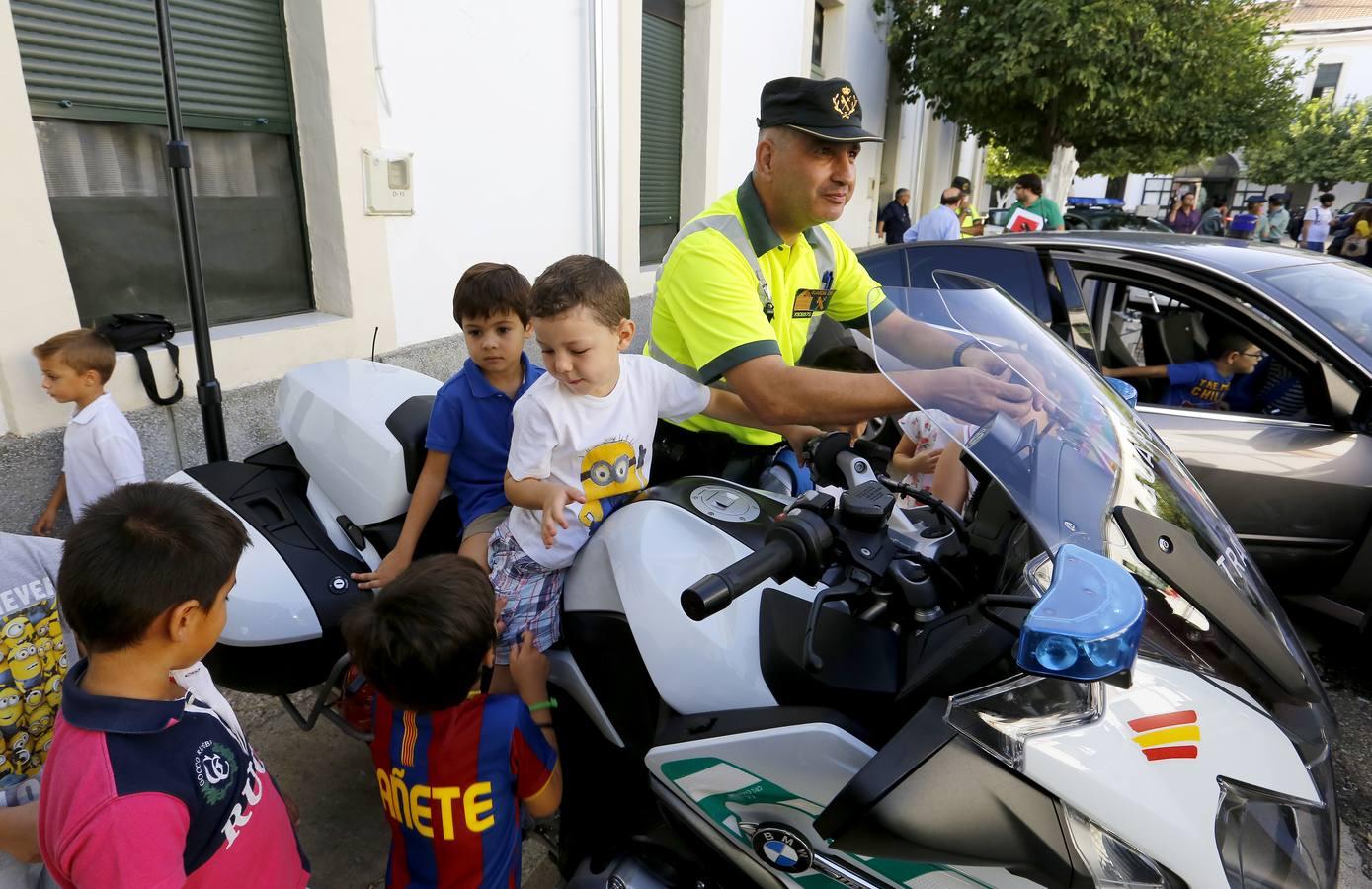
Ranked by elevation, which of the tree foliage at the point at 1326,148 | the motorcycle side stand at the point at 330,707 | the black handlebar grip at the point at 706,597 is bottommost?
the motorcycle side stand at the point at 330,707

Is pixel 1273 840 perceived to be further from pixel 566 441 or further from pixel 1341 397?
pixel 1341 397

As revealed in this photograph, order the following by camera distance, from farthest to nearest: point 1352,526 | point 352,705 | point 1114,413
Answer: point 1352,526 → point 352,705 → point 1114,413

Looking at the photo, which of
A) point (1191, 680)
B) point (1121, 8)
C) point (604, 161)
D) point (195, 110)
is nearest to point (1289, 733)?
point (1191, 680)

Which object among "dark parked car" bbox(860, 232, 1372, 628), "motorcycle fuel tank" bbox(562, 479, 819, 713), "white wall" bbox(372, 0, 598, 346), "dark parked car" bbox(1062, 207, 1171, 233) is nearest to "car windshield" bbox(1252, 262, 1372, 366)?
"dark parked car" bbox(860, 232, 1372, 628)

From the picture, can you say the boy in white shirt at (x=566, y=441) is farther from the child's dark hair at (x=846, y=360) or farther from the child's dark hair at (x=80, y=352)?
the child's dark hair at (x=80, y=352)

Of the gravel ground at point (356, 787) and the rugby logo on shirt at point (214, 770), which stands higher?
the rugby logo on shirt at point (214, 770)

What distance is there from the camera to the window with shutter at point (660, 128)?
7.41m

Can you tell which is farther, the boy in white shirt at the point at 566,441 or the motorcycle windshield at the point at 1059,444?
the boy in white shirt at the point at 566,441

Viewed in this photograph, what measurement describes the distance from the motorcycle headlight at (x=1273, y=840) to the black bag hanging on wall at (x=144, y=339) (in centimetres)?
Answer: 382

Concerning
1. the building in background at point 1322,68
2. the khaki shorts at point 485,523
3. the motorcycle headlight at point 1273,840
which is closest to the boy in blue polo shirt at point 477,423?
the khaki shorts at point 485,523

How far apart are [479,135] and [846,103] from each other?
12.8ft

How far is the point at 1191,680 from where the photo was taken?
995 millimetres

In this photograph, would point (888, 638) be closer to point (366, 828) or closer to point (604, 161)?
point (366, 828)

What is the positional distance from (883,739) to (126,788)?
105 centimetres
